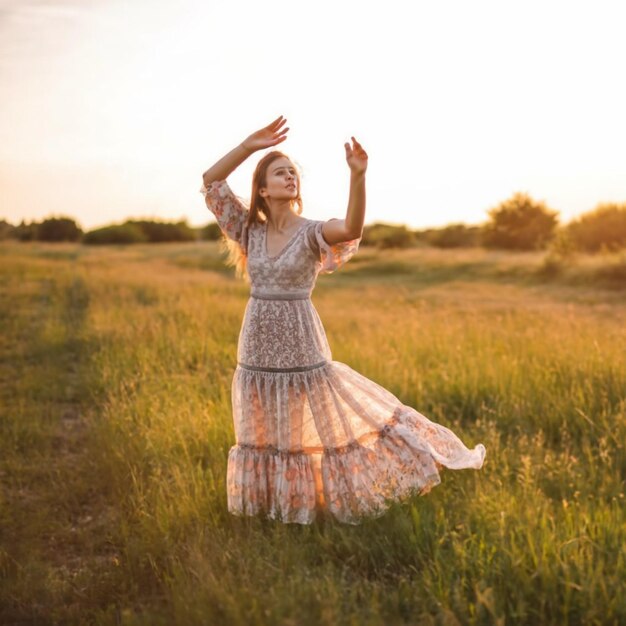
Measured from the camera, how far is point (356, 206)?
334 centimetres

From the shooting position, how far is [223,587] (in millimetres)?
2783

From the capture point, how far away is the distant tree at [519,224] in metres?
37.6

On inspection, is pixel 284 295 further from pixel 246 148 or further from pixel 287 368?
pixel 246 148

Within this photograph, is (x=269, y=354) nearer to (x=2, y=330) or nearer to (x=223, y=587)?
(x=223, y=587)

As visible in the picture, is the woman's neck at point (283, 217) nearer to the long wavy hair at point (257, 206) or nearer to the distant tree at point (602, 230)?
the long wavy hair at point (257, 206)

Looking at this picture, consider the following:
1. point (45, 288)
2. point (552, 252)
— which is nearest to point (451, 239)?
point (552, 252)

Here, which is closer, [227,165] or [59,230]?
[227,165]

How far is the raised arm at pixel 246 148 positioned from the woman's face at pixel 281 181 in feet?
0.50

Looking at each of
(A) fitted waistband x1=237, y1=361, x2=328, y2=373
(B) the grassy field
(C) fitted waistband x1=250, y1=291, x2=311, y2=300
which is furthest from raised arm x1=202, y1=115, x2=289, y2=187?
(B) the grassy field

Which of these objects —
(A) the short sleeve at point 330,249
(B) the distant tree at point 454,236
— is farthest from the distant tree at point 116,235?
(A) the short sleeve at point 330,249

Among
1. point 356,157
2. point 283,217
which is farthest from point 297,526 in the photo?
point 356,157

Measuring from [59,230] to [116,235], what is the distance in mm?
6841

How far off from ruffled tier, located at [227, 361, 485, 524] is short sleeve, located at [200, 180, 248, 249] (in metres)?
0.82

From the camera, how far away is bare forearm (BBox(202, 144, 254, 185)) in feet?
12.4
